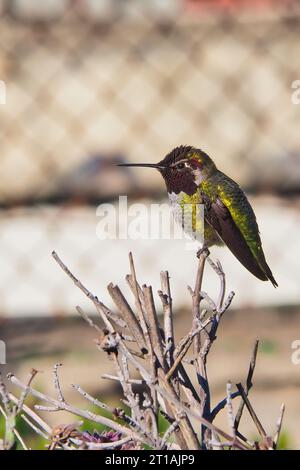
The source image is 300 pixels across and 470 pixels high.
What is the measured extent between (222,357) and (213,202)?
1.10 m

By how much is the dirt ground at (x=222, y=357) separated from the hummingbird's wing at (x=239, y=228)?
590 millimetres

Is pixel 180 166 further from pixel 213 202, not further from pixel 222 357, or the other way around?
pixel 222 357

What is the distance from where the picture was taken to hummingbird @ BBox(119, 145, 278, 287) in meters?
0.98

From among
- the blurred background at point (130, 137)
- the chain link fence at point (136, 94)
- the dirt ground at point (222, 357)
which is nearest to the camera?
the dirt ground at point (222, 357)

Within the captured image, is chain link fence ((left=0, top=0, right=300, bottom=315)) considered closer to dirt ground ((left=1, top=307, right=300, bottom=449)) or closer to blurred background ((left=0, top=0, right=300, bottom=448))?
blurred background ((left=0, top=0, right=300, bottom=448))

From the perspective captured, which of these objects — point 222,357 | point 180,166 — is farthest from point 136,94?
point 180,166

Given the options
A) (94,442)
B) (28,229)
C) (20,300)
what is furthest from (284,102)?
(94,442)

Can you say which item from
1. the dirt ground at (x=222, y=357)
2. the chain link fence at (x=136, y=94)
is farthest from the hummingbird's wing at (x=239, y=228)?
the chain link fence at (x=136, y=94)

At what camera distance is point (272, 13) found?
427 cm

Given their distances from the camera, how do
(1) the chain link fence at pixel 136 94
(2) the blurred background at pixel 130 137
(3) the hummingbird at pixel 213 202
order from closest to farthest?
(3) the hummingbird at pixel 213 202
(2) the blurred background at pixel 130 137
(1) the chain link fence at pixel 136 94

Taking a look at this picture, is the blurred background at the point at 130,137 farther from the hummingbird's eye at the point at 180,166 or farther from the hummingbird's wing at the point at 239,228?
the hummingbird's eye at the point at 180,166

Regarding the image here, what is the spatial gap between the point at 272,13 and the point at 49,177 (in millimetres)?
1181

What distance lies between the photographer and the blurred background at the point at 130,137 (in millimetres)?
2664

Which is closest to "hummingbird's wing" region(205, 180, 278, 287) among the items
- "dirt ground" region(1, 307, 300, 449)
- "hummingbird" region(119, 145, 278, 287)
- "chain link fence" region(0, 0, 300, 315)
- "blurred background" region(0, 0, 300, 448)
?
"hummingbird" region(119, 145, 278, 287)
